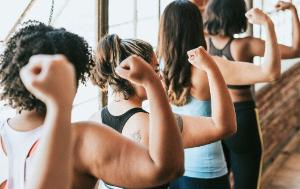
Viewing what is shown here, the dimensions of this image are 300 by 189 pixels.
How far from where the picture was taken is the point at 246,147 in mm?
2275

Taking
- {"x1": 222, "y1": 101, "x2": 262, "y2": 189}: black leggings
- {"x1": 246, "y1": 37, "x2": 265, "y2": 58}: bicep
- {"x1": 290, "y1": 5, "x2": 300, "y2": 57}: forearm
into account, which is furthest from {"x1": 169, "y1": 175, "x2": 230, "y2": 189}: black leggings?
{"x1": 290, "y1": 5, "x2": 300, "y2": 57}: forearm

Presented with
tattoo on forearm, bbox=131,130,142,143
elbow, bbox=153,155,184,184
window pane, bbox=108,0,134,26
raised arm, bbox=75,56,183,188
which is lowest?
window pane, bbox=108,0,134,26

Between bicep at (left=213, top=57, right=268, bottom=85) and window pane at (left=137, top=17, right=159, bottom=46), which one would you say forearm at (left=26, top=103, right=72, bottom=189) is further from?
window pane at (left=137, top=17, right=159, bottom=46)

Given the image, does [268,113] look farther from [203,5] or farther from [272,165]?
[203,5]

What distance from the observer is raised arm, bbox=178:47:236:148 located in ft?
4.15

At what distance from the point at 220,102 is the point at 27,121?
1.87 feet

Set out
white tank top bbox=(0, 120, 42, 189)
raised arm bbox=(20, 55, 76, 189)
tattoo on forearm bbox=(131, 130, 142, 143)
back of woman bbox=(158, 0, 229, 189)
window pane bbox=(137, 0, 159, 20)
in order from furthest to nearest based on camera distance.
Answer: window pane bbox=(137, 0, 159, 20), back of woman bbox=(158, 0, 229, 189), tattoo on forearm bbox=(131, 130, 142, 143), white tank top bbox=(0, 120, 42, 189), raised arm bbox=(20, 55, 76, 189)

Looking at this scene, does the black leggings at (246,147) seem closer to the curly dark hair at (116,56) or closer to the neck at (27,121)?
the curly dark hair at (116,56)

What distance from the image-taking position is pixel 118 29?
6.90 ft

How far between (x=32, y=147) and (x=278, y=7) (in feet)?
5.89

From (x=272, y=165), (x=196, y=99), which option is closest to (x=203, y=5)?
(x=196, y=99)

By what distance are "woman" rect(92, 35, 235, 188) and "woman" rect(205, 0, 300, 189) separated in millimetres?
893

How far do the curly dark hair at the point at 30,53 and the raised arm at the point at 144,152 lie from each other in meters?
0.09


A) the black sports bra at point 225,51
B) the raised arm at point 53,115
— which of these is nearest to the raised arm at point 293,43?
the black sports bra at point 225,51
